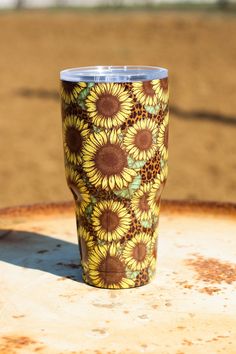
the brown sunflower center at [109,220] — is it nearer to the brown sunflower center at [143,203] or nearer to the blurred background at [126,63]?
the brown sunflower center at [143,203]

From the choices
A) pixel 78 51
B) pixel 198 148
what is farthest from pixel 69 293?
pixel 78 51

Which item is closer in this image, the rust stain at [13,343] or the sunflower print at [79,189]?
the rust stain at [13,343]

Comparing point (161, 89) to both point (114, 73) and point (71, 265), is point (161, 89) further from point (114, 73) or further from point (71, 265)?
point (71, 265)

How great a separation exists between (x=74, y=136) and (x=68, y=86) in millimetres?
93

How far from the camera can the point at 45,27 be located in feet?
36.2

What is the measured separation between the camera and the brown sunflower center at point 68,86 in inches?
55.9

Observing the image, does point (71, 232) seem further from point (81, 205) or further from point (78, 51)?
point (78, 51)

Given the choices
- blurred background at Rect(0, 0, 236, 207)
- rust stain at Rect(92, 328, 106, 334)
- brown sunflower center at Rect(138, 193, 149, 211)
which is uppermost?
brown sunflower center at Rect(138, 193, 149, 211)

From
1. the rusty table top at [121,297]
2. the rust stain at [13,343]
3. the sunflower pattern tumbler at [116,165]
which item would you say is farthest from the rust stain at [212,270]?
the rust stain at [13,343]

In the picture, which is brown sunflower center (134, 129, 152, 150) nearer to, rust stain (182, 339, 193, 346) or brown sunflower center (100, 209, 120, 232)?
brown sunflower center (100, 209, 120, 232)

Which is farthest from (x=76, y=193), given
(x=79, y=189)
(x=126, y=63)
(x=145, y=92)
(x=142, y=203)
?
(x=126, y=63)

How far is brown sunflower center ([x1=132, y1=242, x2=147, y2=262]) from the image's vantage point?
59.1 inches

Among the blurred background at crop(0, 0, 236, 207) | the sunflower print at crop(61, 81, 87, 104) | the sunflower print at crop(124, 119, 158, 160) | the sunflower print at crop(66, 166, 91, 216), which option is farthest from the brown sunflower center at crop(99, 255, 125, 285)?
the blurred background at crop(0, 0, 236, 207)

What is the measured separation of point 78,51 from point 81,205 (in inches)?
297
